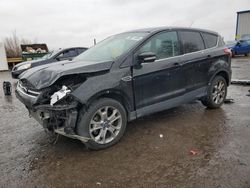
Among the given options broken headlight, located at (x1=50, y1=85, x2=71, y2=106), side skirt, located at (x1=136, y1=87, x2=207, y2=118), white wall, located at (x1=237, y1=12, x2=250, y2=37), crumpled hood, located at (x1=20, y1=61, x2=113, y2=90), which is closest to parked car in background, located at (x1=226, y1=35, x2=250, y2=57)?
white wall, located at (x1=237, y1=12, x2=250, y2=37)

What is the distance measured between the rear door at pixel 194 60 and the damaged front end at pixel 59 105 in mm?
2215

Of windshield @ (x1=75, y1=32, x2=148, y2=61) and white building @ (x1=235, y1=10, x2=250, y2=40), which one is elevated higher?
white building @ (x1=235, y1=10, x2=250, y2=40)

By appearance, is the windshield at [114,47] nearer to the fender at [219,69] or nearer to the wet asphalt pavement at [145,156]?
the wet asphalt pavement at [145,156]

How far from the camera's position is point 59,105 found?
3.20m

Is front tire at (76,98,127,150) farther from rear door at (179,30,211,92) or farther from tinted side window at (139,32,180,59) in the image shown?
rear door at (179,30,211,92)

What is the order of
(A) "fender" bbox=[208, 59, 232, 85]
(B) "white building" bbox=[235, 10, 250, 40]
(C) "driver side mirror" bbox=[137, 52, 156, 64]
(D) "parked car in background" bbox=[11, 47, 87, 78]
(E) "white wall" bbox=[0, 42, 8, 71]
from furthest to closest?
(B) "white building" bbox=[235, 10, 250, 40], (E) "white wall" bbox=[0, 42, 8, 71], (D) "parked car in background" bbox=[11, 47, 87, 78], (A) "fender" bbox=[208, 59, 232, 85], (C) "driver side mirror" bbox=[137, 52, 156, 64]

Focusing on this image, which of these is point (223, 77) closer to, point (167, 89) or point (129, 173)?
point (167, 89)

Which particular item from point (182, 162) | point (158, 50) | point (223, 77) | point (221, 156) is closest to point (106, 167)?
point (182, 162)

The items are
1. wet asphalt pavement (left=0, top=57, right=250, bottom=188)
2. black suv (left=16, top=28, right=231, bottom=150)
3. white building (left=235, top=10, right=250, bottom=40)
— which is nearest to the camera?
wet asphalt pavement (left=0, top=57, right=250, bottom=188)

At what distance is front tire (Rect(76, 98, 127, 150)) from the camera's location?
333 cm

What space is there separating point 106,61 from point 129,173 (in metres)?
1.71

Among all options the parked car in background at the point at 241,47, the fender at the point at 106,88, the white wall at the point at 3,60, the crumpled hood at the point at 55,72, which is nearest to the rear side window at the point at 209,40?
the fender at the point at 106,88

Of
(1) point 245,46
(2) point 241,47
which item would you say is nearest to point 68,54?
(2) point 241,47

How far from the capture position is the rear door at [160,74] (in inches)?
154
